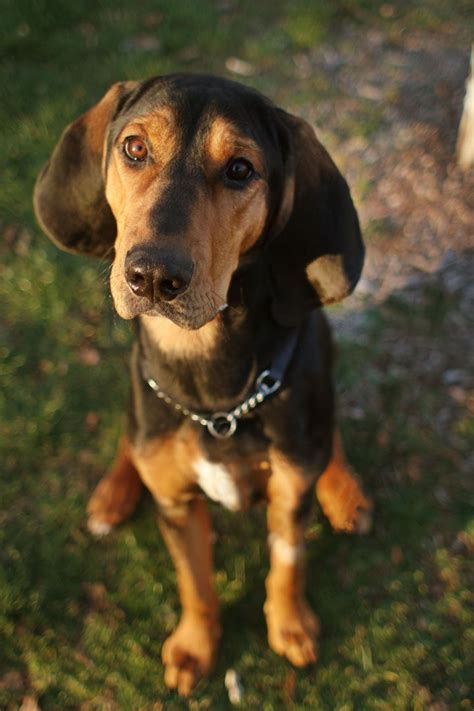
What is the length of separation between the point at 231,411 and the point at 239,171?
37.0 inches

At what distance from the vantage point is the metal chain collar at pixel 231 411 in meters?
2.91

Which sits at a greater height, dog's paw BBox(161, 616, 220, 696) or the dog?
the dog

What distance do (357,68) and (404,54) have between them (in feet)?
1.54

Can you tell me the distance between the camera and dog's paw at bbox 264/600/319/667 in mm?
3658

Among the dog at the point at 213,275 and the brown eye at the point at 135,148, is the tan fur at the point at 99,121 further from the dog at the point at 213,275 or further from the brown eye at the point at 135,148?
the brown eye at the point at 135,148

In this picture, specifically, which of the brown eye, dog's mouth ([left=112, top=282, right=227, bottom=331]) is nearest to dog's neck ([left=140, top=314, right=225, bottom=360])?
dog's mouth ([left=112, top=282, right=227, bottom=331])

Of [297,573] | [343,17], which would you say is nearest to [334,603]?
[297,573]

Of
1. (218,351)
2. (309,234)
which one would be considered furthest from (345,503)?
(309,234)

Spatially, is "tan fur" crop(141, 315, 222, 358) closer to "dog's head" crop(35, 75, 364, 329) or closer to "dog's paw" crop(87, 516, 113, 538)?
"dog's head" crop(35, 75, 364, 329)

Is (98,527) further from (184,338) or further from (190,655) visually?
(184,338)

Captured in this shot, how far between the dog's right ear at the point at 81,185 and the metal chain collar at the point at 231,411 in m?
0.66

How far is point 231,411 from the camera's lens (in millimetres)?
2936

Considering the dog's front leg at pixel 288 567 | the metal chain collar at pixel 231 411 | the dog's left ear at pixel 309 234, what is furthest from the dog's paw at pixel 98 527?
the dog's left ear at pixel 309 234

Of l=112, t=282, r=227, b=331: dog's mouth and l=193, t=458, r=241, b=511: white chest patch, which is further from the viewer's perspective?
l=193, t=458, r=241, b=511: white chest patch
